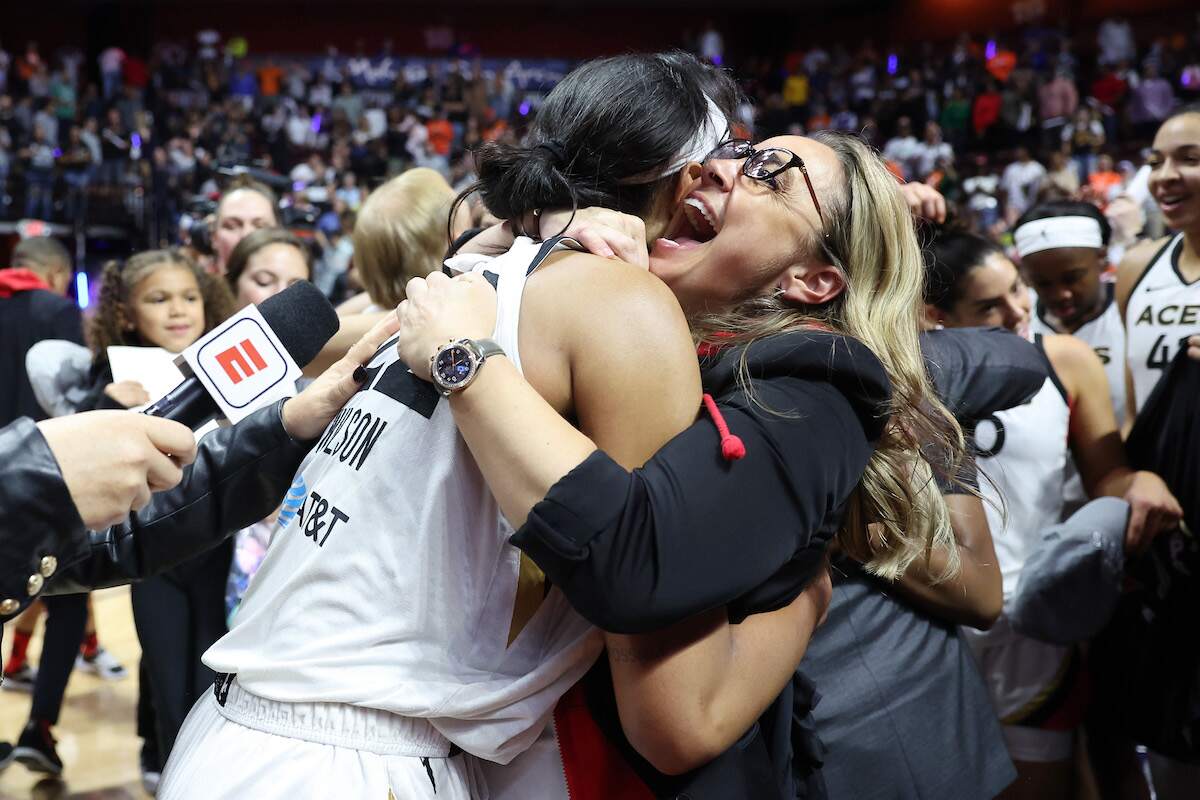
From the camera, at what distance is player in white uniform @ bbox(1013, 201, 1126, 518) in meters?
3.52

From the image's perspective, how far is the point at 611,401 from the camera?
1.18 meters

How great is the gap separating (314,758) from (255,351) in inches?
27.1

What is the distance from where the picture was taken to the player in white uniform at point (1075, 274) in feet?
11.5

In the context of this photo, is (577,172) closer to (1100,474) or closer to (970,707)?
(970,707)

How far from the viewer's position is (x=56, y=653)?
3.86 m

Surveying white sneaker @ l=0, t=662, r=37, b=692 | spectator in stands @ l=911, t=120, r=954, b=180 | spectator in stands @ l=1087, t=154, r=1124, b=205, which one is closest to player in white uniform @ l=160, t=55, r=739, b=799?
white sneaker @ l=0, t=662, r=37, b=692

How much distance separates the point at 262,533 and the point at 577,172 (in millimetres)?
2093

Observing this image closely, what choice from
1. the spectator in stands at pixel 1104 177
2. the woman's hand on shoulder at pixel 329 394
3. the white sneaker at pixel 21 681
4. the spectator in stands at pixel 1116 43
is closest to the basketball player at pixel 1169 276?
the woman's hand on shoulder at pixel 329 394

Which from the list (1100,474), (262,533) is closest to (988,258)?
(1100,474)

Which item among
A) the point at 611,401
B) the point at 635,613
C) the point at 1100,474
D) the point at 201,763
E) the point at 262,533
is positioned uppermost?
the point at 611,401

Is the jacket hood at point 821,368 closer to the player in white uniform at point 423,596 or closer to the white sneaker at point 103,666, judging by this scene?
the player in white uniform at point 423,596

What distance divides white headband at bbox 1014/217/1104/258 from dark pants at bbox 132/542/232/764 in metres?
2.69

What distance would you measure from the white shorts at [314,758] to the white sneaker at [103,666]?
410cm

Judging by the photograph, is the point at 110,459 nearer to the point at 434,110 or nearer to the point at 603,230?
the point at 603,230
